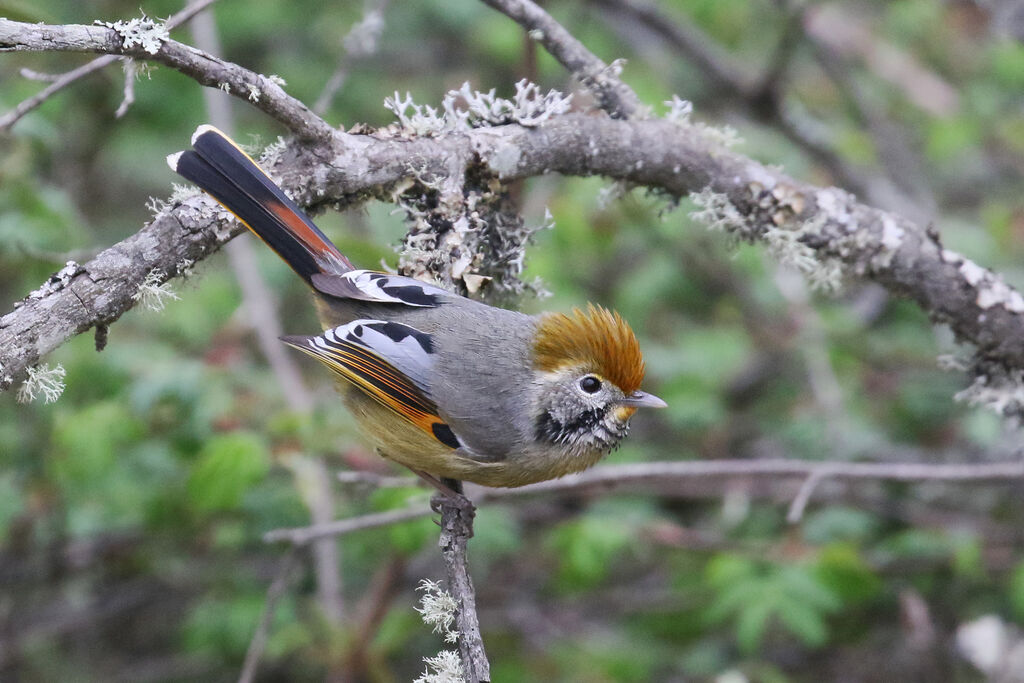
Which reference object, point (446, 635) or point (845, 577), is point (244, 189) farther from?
point (845, 577)

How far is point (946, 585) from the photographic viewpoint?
5543 millimetres

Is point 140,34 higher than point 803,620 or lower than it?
higher

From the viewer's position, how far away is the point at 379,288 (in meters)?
3.17

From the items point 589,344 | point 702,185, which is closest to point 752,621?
point 589,344

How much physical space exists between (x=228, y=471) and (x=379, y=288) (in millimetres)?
1262

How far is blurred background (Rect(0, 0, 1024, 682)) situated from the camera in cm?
423

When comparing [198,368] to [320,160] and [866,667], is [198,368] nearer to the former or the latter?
[320,160]

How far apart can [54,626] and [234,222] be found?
403 cm

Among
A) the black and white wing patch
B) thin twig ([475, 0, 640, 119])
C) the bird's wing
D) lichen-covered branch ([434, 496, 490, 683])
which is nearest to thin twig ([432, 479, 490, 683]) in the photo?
lichen-covered branch ([434, 496, 490, 683])

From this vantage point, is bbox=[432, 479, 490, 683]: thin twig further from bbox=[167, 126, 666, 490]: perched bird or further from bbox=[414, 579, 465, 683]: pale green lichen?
bbox=[167, 126, 666, 490]: perched bird

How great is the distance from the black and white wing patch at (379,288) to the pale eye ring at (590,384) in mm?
557

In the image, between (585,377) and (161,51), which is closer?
(161,51)

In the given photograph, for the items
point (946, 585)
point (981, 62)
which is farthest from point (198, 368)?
point (981, 62)

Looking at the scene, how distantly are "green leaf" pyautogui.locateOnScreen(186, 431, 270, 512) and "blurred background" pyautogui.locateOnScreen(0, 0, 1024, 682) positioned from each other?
0.01 m
